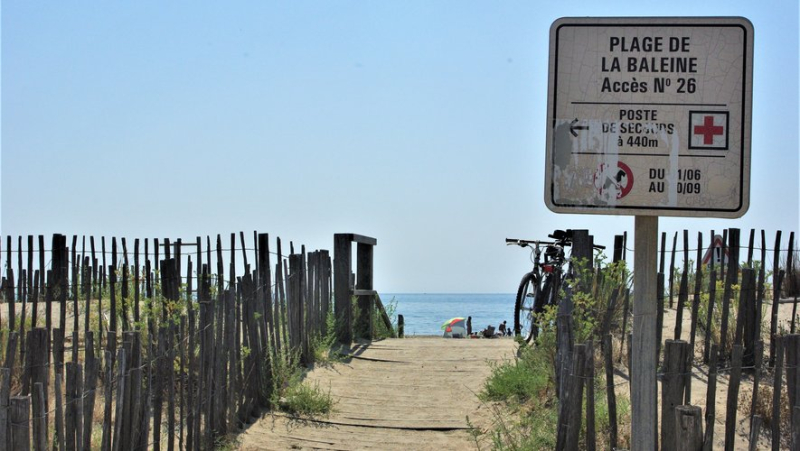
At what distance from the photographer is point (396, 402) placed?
8.12 metres

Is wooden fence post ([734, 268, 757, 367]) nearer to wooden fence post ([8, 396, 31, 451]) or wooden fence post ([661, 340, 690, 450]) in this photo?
wooden fence post ([661, 340, 690, 450])

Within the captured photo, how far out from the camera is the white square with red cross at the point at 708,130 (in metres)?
2.89

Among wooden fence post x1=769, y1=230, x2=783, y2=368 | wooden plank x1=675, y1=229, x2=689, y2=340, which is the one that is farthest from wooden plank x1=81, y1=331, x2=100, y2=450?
wooden fence post x1=769, y1=230, x2=783, y2=368

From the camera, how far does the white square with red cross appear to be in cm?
289

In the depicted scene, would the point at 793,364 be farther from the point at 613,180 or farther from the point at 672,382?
the point at 613,180

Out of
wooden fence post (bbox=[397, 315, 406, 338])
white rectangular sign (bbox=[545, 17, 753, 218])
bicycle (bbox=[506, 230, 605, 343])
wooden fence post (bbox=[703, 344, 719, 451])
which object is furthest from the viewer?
wooden fence post (bbox=[397, 315, 406, 338])

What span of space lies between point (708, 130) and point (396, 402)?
18.6 feet

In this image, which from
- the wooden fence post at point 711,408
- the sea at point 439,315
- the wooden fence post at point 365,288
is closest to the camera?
the wooden fence post at point 711,408

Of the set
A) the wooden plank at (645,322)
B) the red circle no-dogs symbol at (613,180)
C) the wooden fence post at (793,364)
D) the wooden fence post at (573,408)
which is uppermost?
the red circle no-dogs symbol at (613,180)

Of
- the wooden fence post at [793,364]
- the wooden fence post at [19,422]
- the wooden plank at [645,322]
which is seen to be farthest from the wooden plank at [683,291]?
the wooden fence post at [19,422]

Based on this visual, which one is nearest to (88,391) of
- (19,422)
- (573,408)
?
(19,422)

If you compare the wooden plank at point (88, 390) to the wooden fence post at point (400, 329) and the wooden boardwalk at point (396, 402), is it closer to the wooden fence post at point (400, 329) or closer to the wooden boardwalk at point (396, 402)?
the wooden boardwalk at point (396, 402)

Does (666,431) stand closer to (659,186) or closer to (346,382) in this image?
(659,186)

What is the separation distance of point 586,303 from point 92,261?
652cm
